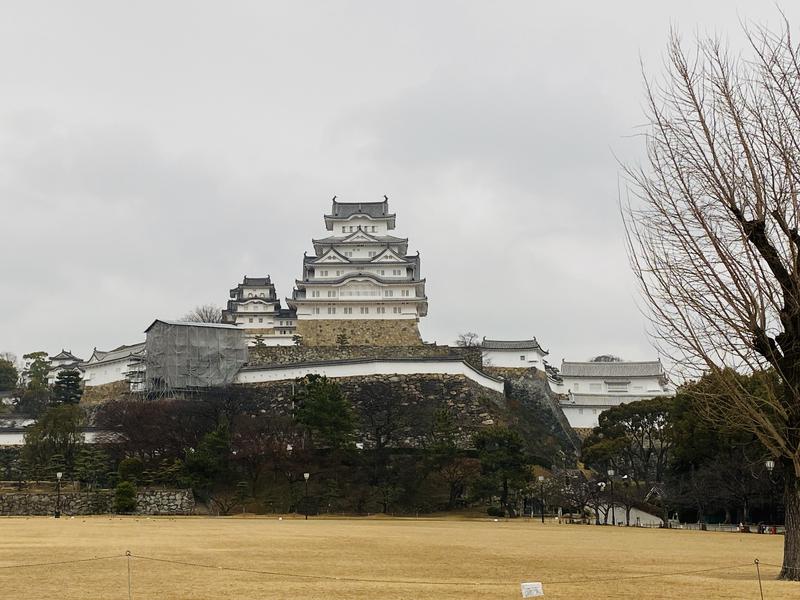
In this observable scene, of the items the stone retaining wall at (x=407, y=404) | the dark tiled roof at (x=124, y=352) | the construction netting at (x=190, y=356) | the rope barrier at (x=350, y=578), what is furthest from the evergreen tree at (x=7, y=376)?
the rope barrier at (x=350, y=578)

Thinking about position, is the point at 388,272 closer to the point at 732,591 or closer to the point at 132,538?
the point at 132,538

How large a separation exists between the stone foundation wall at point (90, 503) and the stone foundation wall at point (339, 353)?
13.2m

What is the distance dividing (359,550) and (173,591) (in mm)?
7326

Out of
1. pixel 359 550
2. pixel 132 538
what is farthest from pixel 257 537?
pixel 359 550

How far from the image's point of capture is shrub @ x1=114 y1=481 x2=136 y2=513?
37.9 metres

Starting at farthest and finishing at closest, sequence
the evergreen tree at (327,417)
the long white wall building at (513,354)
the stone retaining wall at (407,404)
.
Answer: the long white wall building at (513,354)
the stone retaining wall at (407,404)
the evergreen tree at (327,417)

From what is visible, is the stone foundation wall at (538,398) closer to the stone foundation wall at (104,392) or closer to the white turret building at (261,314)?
the white turret building at (261,314)

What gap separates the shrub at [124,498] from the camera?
124 ft

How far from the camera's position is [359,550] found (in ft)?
60.0

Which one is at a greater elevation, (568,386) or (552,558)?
(568,386)

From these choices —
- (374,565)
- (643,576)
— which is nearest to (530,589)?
(643,576)

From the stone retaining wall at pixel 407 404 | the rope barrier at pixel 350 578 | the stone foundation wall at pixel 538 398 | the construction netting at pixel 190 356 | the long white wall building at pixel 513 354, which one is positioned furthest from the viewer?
the long white wall building at pixel 513 354

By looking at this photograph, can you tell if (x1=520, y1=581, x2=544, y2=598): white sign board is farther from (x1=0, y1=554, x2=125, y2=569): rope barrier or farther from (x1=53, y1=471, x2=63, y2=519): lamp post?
(x1=53, y1=471, x2=63, y2=519): lamp post

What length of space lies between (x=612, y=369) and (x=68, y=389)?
115 ft
